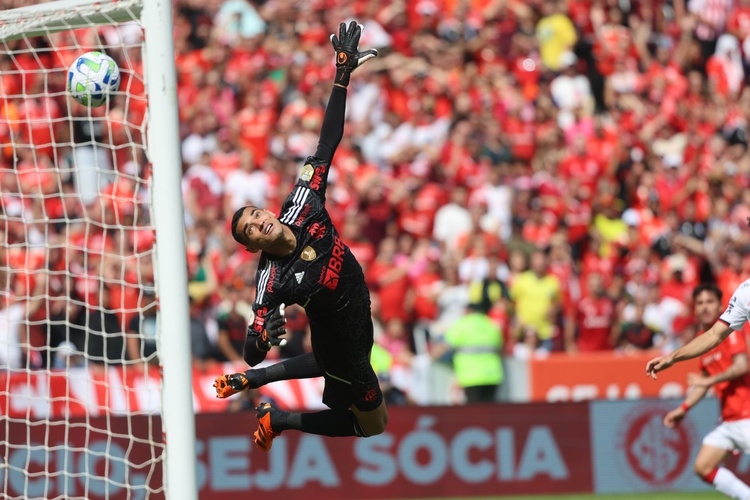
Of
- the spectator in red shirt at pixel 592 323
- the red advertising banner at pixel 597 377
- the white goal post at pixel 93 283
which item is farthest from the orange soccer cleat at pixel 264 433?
the spectator in red shirt at pixel 592 323

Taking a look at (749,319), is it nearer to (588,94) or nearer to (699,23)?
(588,94)

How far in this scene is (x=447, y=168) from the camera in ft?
55.0

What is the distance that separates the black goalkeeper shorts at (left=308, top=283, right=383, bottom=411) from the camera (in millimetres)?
8141

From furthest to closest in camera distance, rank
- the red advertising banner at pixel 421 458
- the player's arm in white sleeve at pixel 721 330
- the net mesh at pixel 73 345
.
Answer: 1. the red advertising banner at pixel 421 458
2. the net mesh at pixel 73 345
3. the player's arm in white sleeve at pixel 721 330

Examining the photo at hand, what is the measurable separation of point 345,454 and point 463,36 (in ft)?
24.7

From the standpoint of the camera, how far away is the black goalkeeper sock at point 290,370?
8.32 meters

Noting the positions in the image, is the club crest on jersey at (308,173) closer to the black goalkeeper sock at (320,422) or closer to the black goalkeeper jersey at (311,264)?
the black goalkeeper jersey at (311,264)

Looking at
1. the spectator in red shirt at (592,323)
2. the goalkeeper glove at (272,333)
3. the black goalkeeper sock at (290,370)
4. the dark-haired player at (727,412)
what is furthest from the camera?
the spectator in red shirt at (592,323)

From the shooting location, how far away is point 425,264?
15.3 m

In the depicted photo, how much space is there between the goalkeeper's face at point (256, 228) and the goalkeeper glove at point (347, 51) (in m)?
1.07

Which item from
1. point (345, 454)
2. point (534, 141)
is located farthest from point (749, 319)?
point (534, 141)

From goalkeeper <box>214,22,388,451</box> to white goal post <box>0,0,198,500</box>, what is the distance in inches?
19.1

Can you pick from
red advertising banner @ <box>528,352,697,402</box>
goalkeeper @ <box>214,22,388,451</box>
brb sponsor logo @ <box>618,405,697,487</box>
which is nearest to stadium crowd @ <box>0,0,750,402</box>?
red advertising banner @ <box>528,352,697,402</box>

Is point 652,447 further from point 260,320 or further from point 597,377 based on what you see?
point 260,320
